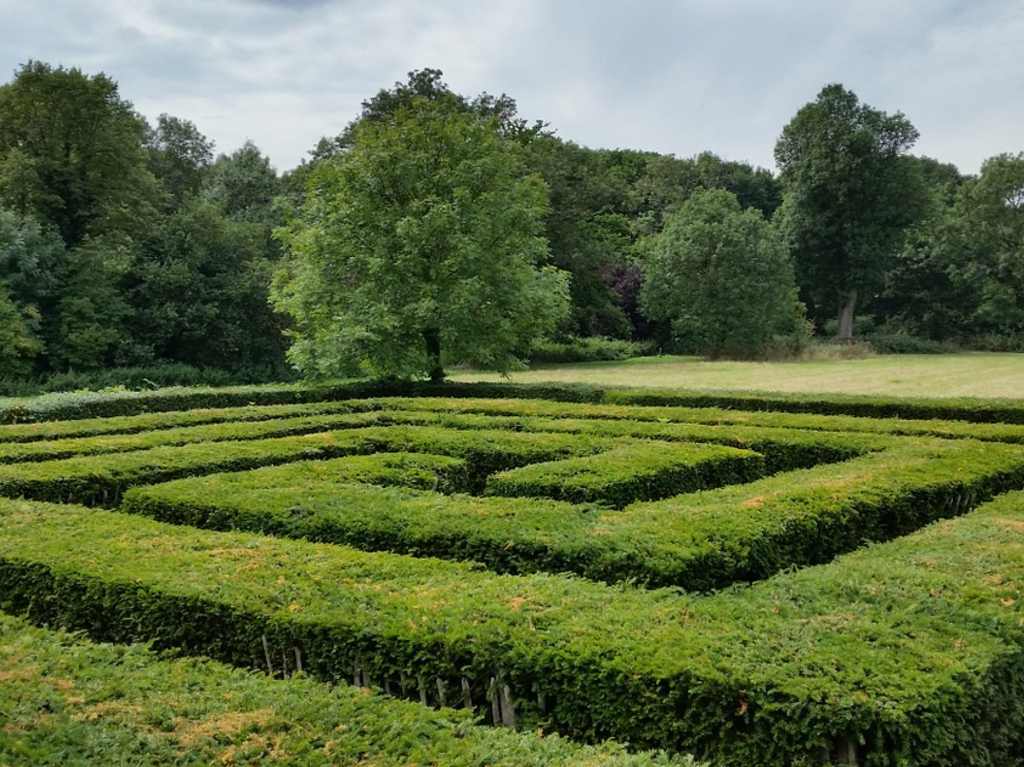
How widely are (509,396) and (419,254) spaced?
390 centimetres

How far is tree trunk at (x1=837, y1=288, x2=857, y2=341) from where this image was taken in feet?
174

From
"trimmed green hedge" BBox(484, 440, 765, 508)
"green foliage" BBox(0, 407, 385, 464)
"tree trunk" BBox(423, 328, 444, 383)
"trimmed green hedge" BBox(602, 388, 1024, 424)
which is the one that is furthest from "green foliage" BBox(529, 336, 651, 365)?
"trimmed green hedge" BBox(484, 440, 765, 508)

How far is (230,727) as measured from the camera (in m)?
Answer: 3.68

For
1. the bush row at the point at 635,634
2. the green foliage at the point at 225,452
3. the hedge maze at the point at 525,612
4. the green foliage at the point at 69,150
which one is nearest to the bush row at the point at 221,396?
the green foliage at the point at 225,452

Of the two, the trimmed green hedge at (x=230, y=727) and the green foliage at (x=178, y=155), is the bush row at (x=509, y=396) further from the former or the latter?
the green foliage at (x=178, y=155)

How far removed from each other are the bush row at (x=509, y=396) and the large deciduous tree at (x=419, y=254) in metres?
0.69

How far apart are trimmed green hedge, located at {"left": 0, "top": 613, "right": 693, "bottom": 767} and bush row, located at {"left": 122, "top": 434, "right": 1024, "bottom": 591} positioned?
220 centimetres

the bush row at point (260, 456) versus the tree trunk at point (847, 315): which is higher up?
the tree trunk at point (847, 315)

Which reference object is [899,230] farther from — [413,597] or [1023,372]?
[413,597]

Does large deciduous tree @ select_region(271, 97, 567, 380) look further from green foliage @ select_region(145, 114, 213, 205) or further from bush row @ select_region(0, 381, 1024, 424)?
green foliage @ select_region(145, 114, 213, 205)

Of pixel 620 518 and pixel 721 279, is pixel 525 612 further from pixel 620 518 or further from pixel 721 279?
pixel 721 279

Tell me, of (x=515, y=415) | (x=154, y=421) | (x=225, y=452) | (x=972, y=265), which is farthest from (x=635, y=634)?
(x=972, y=265)

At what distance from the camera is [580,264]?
4425cm

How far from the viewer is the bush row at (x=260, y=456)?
904 centimetres
